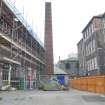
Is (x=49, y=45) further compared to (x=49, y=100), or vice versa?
(x=49, y=45)

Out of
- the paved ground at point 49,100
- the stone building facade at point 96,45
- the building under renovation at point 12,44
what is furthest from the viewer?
the stone building facade at point 96,45

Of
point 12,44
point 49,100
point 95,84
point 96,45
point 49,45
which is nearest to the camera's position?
point 49,100

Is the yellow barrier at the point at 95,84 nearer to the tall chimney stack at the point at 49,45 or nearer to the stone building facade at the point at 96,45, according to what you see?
the stone building facade at the point at 96,45

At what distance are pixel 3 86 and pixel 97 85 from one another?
31.2 ft

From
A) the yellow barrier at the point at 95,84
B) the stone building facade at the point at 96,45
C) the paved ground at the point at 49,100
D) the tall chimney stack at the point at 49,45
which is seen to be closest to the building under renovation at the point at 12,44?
the paved ground at the point at 49,100

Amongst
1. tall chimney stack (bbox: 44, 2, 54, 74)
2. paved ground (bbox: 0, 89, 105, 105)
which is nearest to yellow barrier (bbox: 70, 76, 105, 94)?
paved ground (bbox: 0, 89, 105, 105)

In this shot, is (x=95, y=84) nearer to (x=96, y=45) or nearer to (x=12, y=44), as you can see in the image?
(x=12, y=44)

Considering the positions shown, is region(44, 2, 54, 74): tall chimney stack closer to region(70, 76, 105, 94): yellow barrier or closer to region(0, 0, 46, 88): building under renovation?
region(0, 0, 46, 88): building under renovation

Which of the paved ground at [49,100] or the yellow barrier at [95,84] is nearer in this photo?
the paved ground at [49,100]

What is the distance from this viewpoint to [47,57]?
197 ft

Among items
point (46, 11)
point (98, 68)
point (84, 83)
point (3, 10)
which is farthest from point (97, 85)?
point (46, 11)

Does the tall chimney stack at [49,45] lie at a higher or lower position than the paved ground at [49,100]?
higher

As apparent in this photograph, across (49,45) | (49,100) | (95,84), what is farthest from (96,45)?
(49,100)

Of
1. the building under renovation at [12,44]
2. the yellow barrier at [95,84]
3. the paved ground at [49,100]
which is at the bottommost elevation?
the paved ground at [49,100]
